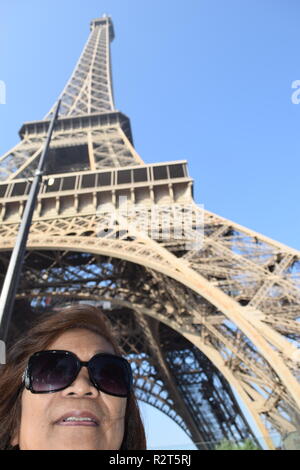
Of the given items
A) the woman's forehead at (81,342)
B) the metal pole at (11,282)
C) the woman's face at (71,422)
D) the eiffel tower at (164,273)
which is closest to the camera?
the woman's face at (71,422)

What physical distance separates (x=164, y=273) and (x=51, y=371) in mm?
10149

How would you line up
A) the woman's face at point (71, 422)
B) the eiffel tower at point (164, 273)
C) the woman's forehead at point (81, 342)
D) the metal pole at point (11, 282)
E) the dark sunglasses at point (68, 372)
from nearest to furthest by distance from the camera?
the woman's face at point (71, 422) → the dark sunglasses at point (68, 372) → the woman's forehead at point (81, 342) → the metal pole at point (11, 282) → the eiffel tower at point (164, 273)

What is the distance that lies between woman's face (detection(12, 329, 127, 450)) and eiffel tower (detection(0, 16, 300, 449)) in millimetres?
3979

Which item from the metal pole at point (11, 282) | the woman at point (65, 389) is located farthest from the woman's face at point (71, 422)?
the metal pole at point (11, 282)

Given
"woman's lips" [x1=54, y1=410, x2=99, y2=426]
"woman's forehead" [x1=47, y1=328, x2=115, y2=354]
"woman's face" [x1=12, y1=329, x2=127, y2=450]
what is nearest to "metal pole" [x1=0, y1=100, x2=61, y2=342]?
"woman's forehead" [x1=47, y1=328, x2=115, y2=354]

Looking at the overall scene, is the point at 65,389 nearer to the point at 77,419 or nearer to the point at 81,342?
the point at 77,419

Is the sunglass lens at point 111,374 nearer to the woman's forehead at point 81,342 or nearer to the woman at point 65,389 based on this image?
the woman at point 65,389

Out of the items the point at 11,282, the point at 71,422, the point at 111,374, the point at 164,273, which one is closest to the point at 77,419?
the point at 71,422

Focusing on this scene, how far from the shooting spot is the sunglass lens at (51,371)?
1539 millimetres

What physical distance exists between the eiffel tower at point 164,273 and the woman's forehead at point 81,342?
3.92 meters

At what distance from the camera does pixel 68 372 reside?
1.59m

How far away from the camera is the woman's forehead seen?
179 cm

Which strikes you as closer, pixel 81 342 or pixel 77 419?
pixel 77 419
